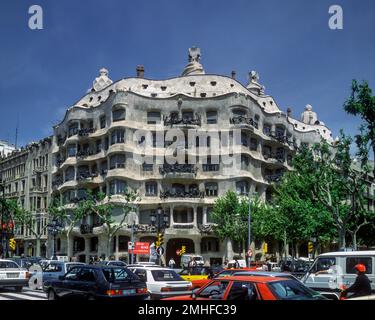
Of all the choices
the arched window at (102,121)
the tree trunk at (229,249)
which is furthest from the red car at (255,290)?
the arched window at (102,121)

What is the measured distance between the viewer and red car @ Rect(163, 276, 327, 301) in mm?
8078

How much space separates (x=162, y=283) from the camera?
15820 millimetres

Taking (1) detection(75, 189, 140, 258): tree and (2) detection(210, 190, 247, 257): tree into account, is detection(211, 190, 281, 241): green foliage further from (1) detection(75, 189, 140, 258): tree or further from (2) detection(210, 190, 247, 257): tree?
(1) detection(75, 189, 140, 258): tree

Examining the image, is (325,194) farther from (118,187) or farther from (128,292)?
(118,187)

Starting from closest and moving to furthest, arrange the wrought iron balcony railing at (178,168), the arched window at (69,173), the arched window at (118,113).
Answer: the wrought iron balcony railing at (178,168), the arched window at (118,113), the arched window at (69,173)

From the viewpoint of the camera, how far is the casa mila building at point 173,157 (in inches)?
2047

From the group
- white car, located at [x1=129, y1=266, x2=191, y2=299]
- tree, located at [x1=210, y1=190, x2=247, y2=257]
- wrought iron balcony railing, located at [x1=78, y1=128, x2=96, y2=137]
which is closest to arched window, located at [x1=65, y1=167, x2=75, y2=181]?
wrought iron balcony railing, located at [x1=78, y1=128, x2=96, y2=137]

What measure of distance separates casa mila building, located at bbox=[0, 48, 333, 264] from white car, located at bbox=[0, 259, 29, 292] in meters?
30.6

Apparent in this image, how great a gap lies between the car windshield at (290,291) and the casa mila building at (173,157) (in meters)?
41.9

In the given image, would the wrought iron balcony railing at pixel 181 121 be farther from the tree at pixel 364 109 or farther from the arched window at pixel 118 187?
the tree at pixel 364 109

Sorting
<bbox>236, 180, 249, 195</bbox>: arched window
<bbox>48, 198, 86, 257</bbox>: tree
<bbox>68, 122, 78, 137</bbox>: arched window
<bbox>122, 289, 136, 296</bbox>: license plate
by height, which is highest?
<bbox>68, 122, 78, 137</bbox>: arched window

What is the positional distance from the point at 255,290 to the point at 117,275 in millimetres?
5714

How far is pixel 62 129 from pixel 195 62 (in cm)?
1959
